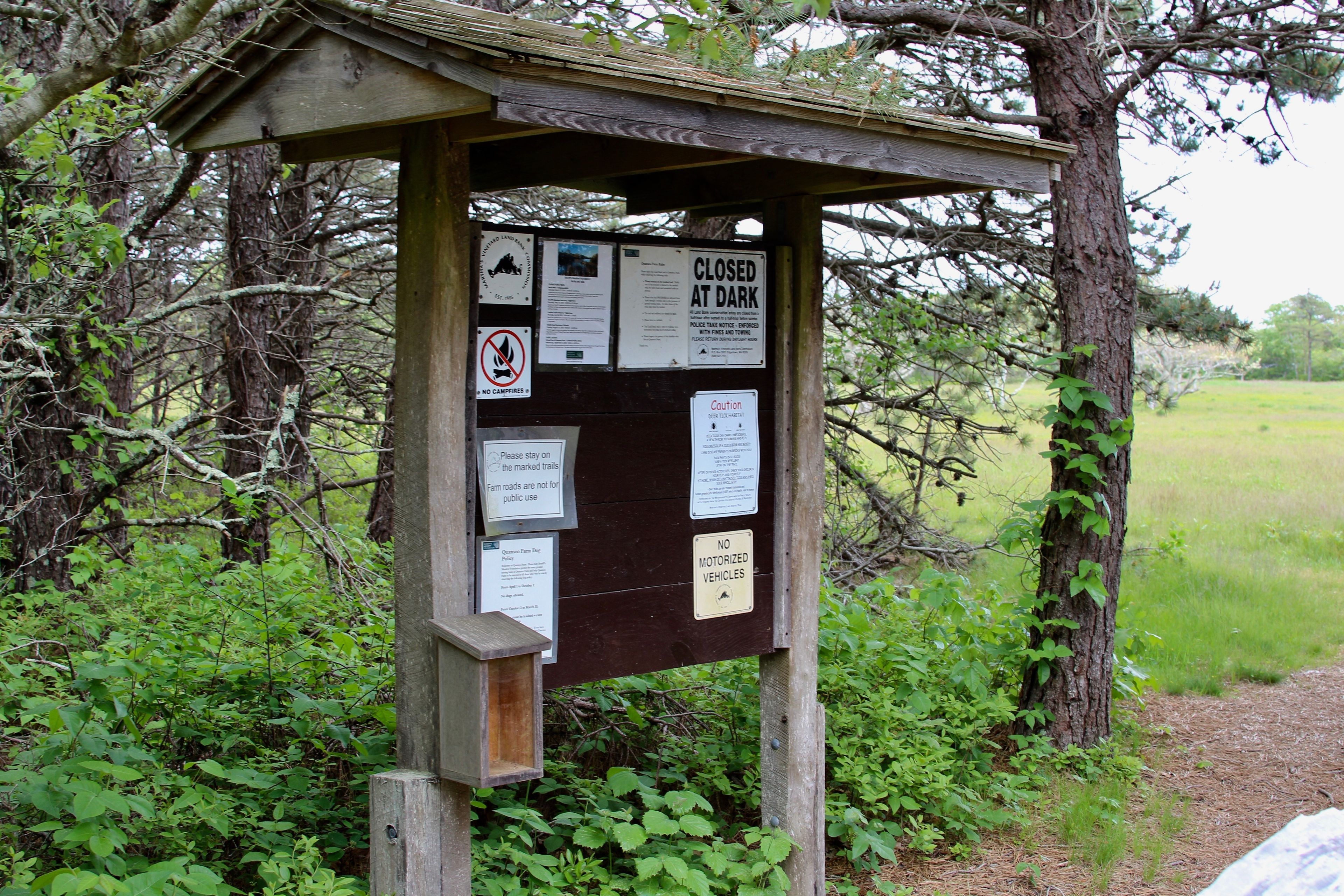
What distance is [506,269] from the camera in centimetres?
293

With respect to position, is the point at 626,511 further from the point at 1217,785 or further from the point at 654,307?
the point at 1217,785

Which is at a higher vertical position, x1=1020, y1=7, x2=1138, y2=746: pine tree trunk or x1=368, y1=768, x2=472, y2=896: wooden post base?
x1=1020, y1=7, x2=1138, y2=746: pine tree trunk

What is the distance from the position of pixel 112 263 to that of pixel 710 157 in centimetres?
260

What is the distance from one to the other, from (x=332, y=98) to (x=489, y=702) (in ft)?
5.21

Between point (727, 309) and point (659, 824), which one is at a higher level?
point (727, 309)

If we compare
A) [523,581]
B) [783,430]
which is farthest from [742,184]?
[523,581]

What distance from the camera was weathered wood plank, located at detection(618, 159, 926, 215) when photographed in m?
3.54

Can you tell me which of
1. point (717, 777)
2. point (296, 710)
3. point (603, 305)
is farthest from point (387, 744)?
point (603, 305)

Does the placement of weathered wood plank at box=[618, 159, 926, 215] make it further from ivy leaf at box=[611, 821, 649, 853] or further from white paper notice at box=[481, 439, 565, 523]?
ivy leaf at box=[611, 821, 649, 853]

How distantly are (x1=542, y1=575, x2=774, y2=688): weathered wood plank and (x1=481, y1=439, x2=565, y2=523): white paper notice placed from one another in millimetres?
297

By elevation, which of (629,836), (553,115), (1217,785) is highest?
(553,115)

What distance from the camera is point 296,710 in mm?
3674

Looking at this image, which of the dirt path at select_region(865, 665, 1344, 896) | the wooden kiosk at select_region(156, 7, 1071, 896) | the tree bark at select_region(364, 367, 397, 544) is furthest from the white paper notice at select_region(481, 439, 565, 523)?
the tree bark at select_region(364, 367, 397, 544)

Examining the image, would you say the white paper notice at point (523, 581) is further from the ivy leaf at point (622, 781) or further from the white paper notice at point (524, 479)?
the ivy leaf at point (622, 781)
